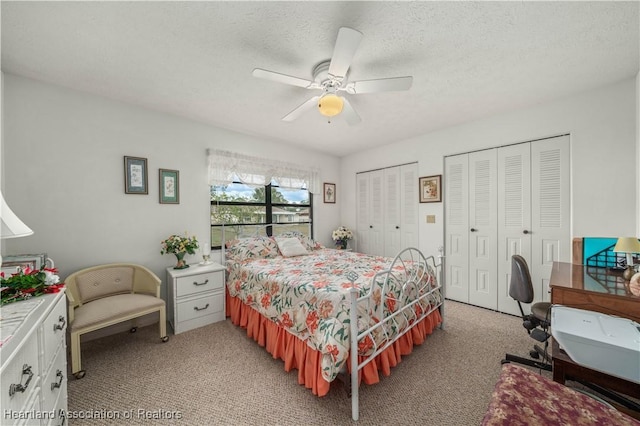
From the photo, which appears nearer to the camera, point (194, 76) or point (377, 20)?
point (377, 20)

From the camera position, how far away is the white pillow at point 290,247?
327 cm

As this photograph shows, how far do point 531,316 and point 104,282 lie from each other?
3913 mm

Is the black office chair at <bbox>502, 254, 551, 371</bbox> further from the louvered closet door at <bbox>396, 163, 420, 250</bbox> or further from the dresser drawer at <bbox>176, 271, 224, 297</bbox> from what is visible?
the dresser drawer at <bbox>176, 271, 224, 297</bbox>

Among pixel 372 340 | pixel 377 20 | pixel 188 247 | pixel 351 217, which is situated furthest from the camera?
pixel 351 217

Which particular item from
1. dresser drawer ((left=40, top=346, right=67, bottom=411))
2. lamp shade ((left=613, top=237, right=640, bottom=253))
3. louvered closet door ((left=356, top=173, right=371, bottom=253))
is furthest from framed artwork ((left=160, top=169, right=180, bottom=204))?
lamp shade ((left=613, top=237, right=640, bottom=253))

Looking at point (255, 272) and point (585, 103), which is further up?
point (585, 103)

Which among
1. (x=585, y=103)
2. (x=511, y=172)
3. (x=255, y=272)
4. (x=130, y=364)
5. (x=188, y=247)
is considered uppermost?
(x=585, y=103)

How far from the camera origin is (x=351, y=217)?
190 inches

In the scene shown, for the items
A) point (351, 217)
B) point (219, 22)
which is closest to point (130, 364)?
point (219, 22)

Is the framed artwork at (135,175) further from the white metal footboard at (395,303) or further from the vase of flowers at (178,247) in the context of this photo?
the white metal footboard at (395,303)

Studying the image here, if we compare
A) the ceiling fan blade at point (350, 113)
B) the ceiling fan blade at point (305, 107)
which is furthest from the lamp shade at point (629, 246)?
the ceiling fan blade at point (305, 107)

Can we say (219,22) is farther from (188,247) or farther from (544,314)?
(544,314)

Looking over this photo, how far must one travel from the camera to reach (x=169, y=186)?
116 inches

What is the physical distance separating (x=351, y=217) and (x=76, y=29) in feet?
13.7
